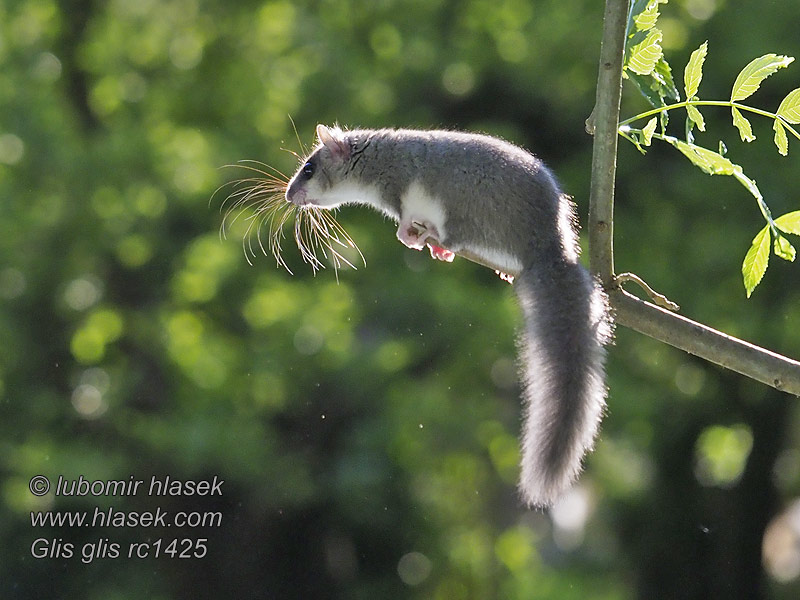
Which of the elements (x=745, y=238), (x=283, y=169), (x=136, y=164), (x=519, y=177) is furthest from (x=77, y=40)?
(x=519, y=177)

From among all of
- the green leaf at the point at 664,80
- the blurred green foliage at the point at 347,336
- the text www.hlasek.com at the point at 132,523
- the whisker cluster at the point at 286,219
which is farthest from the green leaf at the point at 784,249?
the text www.hlasek.com at the point at 132,523

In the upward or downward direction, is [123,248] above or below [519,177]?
below

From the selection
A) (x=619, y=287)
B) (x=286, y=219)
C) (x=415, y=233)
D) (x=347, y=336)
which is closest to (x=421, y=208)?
(x=415, y=233)

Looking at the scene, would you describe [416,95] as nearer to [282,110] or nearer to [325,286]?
[282,110]

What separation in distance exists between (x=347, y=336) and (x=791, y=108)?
4.75 m

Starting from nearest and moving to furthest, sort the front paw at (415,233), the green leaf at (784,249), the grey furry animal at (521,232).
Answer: the green leaf at (784,249), the grey furry animal at (521,232), the front paw at (415,233)

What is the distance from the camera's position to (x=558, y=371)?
1974 millimetres

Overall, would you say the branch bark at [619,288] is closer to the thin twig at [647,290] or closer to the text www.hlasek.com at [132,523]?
the thin twig at [647,290]

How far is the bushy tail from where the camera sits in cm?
179

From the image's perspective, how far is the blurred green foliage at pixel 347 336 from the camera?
→ 637cm

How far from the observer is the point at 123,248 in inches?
274

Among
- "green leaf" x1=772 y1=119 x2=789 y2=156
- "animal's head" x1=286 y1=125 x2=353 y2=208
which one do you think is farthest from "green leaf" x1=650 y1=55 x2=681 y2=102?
"animal's head" x1=286 y1=125 x2=353 y2=208

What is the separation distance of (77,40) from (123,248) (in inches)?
80.9

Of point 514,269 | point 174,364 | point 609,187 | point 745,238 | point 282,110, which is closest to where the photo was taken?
point 609,187
